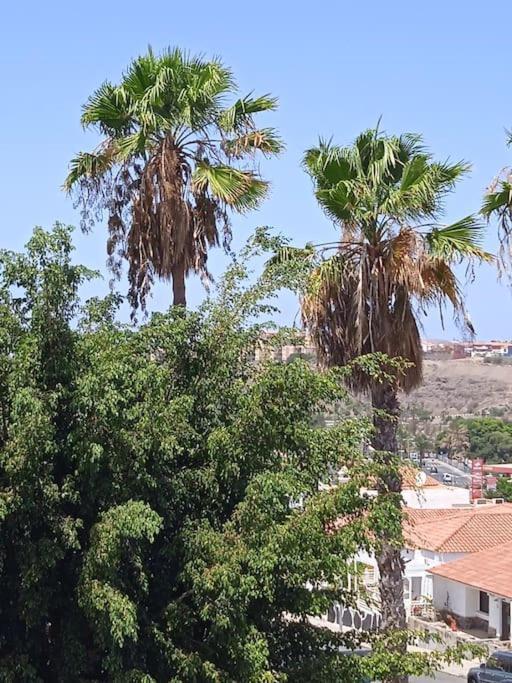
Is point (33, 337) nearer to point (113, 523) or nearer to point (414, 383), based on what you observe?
point (113, 523)

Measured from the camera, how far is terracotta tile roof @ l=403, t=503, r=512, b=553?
38.7 metres

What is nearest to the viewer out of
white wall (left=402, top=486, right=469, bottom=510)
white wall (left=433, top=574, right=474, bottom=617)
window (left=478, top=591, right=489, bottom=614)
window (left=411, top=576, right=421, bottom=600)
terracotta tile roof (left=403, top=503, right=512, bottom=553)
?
window (left=478, top=591, right=489, bottom=614)

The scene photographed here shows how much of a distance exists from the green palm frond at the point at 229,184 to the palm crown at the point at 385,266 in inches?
37.5

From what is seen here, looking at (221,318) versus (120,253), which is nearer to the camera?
(221,318)

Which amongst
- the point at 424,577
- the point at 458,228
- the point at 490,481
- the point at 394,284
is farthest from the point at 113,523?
the point at 490,481

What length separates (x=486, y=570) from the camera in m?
33.8

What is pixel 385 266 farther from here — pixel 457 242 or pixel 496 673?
pixel 496 673

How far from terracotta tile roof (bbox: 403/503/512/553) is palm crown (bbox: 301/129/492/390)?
2424cm

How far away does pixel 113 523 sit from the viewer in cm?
934

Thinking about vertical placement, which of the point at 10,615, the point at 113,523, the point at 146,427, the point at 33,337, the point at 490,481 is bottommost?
the point at 490,481

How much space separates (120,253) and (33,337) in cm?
539

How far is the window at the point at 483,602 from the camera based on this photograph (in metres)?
34.5

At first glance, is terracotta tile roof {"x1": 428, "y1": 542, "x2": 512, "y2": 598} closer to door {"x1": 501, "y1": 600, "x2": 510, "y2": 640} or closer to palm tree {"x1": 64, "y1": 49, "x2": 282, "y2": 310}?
door {"x1": 501, "y1": 600, "x2": 510, "y2": 640}

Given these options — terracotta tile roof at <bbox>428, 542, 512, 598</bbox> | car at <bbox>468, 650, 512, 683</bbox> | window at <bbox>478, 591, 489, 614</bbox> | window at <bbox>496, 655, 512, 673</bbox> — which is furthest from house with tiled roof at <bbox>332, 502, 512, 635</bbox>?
window at <bbox>496, 655, 512, 673</bbox>
